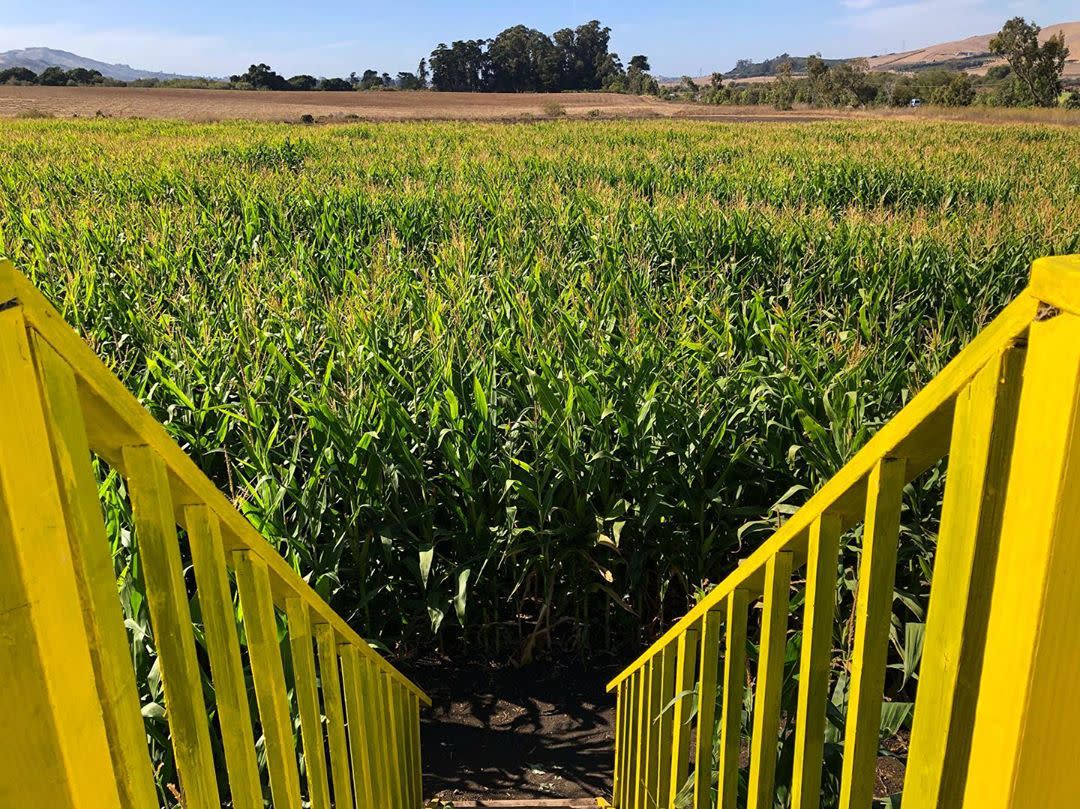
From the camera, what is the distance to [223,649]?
2.95 ft

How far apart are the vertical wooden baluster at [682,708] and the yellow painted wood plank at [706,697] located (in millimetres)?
103

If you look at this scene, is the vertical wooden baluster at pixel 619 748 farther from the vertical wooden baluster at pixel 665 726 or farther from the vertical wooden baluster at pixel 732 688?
the vertical wooden baluster at pixel 732 688

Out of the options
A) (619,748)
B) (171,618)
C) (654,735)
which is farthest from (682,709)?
(171,618)

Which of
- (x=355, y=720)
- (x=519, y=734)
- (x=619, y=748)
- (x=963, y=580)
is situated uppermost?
(x=963, y=580)

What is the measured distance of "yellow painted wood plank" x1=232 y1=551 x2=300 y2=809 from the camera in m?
1.00

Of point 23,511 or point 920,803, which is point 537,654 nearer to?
point 920,803

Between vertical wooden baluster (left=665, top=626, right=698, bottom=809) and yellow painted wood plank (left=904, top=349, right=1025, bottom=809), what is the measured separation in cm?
81

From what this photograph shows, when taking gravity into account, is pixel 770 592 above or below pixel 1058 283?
below

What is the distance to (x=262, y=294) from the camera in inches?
202

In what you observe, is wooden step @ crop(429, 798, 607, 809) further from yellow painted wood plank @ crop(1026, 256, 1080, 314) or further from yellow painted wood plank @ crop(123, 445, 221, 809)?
yellow painted wood plank @ crop(1026, 256, 1080, 314)

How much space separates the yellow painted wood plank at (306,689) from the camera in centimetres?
120

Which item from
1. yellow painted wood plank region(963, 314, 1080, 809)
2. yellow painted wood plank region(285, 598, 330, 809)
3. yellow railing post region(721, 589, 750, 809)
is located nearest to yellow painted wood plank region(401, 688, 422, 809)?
yellow painted wood plank region(285, 598, 330, 809)

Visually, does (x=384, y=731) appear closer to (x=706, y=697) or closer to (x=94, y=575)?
(x=706, y=697)

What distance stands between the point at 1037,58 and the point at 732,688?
59.7 metres
